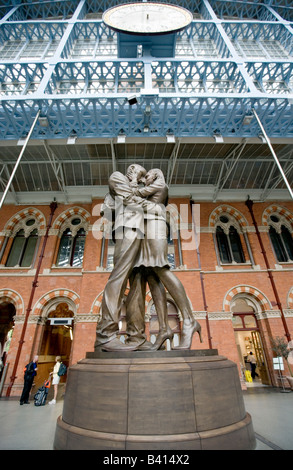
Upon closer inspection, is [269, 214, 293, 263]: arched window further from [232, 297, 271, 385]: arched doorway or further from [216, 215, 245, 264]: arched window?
[232, 297, 271, 385]: arched doorway

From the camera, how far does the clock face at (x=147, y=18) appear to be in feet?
38.4

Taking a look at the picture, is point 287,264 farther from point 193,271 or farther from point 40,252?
point 40,252

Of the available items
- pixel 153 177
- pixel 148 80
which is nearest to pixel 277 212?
pixel 148 80

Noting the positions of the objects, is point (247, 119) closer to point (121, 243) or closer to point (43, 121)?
point (43, 121)

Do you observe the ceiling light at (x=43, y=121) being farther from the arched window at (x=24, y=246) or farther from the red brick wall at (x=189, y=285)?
the arched window at (x=24, y=246)

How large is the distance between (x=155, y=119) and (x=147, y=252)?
26.9ft

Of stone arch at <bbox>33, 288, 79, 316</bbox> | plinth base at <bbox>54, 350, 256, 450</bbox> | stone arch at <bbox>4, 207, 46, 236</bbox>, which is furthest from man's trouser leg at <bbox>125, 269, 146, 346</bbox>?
stone arch at <bbox>4, 207, 46, 236</bbox>

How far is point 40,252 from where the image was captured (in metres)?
11.6

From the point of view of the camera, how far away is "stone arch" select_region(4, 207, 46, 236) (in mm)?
12290

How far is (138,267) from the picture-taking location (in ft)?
10.6

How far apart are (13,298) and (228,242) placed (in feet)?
37.0

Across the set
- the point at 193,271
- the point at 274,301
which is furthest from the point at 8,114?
the point at 274,301

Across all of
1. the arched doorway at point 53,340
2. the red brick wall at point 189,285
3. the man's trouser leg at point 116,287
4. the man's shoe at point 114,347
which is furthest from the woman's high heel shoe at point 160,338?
the arched doorway at point 53,340

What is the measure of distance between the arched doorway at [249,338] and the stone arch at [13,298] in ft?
33.1
